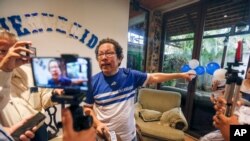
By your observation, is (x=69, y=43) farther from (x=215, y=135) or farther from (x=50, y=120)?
(x=215, y=135)

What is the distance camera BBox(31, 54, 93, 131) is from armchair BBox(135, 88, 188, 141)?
7.29 feet

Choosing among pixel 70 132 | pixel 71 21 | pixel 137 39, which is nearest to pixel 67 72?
pixel 70 132

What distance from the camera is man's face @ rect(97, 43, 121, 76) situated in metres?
1.31

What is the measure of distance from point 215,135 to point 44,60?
1453mm

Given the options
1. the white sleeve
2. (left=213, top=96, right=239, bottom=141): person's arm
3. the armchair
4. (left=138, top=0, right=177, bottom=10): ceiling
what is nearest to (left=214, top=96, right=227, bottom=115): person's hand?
(left=213, top=96, right=239, bottom=141): person's arm

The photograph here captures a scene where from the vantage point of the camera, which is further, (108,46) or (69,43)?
(69,43)

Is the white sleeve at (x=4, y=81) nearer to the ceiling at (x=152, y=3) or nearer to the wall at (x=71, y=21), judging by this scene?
the wall at (x=71, y=21)

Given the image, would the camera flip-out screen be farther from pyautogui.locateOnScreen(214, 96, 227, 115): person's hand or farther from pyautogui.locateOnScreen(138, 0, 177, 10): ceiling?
pyautogui.locateOnScreen(138, 0, 177, 10): ceiling

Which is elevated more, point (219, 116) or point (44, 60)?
point (44, 60)

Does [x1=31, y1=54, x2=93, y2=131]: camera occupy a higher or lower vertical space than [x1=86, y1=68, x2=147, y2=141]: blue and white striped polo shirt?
higher

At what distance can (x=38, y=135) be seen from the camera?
39.1 inches

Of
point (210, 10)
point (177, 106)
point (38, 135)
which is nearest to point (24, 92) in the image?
point (38, 135)

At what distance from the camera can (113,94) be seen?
1272mm

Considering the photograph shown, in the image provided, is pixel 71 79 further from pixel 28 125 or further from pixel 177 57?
pixel 177 57
